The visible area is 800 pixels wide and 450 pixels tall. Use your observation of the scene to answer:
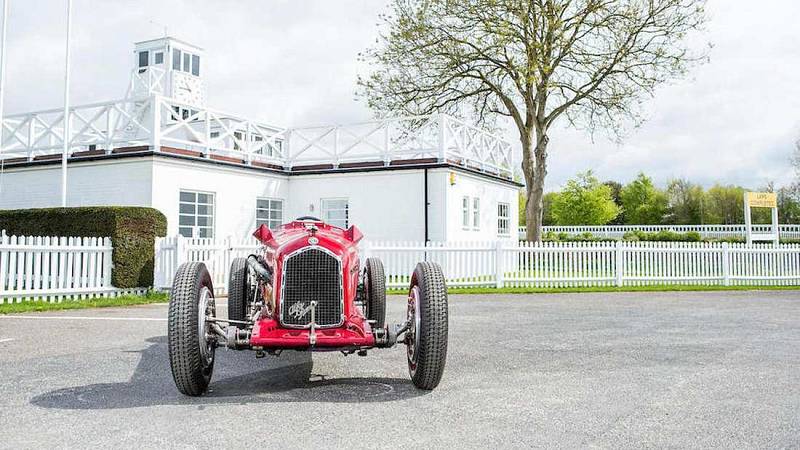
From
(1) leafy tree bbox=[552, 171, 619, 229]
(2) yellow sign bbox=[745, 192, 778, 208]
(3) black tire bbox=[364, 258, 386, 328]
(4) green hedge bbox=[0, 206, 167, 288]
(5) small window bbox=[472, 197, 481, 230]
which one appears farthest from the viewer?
(1) leafy tree bbox=[552, 171, 619, 229]

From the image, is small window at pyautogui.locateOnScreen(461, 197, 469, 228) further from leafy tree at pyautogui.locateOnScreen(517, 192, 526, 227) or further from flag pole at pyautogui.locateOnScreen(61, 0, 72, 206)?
leafy tree at pyautogui.locateOnScreen(517, 192, 526, 227)

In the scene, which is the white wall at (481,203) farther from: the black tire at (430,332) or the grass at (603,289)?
the black tire at (430,332)

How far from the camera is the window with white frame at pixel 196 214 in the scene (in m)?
16.0

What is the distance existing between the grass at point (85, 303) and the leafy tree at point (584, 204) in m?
43.2

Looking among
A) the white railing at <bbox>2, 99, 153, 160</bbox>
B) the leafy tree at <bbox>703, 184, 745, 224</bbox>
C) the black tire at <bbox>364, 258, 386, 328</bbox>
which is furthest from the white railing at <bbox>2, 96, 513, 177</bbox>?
the leafy tree at <bbox>703, 184, 745, 224</bbox>

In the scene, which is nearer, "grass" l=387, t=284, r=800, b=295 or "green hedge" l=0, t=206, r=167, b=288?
"green hedge" l=0, t=206, r=167, b=288

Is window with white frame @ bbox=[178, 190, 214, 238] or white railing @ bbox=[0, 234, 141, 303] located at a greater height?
window with white frame @ bbox=[178, 190, 214, 238]

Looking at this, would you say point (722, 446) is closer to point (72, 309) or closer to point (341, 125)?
point (72, 309)

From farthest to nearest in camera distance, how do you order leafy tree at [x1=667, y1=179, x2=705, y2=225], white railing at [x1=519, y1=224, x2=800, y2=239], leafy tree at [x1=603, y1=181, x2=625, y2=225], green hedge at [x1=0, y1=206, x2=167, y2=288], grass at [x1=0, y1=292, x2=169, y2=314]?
1. leafy tree at [x1=603, y1=181, x2=625, y2=225]
2. leafy tree at [x1=667, y1=179, x2=705, y2=225]
3. white railing at [x1=519, y1=224, x2=800, y2=239]
4. green hedge at [x1=0, y1=206, x2=167, y2=288]
5. grass at [x1=0, y1=292, x2=169, y2=314]

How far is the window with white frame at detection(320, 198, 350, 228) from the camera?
18453 millimetres

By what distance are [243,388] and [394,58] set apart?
61.3 feet

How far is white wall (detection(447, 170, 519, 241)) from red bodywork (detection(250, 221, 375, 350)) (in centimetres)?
1206

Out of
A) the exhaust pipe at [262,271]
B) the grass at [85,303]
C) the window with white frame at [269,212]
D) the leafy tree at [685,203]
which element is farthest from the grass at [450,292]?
the leafy tree at [685,203]

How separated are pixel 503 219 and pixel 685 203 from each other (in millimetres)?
42863
